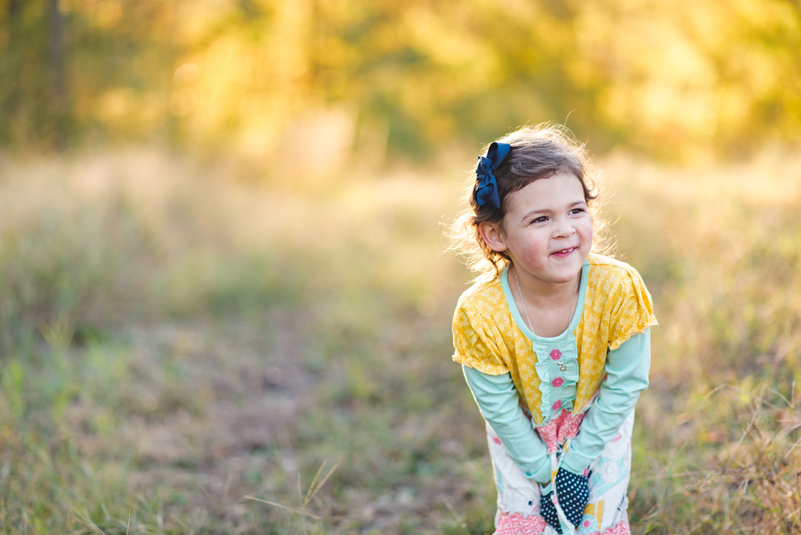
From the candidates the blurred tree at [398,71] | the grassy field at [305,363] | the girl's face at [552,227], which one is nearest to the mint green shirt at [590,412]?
the girl's face at [552,227]

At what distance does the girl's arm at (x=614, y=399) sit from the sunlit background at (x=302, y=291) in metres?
0.49

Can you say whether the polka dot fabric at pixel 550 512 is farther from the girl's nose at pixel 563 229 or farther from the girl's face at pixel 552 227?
the girl's nose at pixel 563 229

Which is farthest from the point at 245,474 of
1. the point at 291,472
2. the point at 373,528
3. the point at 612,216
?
the point at 612,216

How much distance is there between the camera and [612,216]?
470 centimetres

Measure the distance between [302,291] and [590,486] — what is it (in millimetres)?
4447

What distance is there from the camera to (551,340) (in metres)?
1.76

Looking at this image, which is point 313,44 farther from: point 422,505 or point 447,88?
point 422,505

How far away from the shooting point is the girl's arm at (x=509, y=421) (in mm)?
1761

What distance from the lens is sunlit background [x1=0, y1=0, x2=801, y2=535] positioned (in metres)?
2.43

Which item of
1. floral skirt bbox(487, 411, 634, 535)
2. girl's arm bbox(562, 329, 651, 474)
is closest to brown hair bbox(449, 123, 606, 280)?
girl's arm bbox(562, 329, 651, 474)

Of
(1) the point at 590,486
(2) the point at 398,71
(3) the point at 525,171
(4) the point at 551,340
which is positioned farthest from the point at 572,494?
(2) the point at 398,71

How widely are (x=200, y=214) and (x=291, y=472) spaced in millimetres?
4455

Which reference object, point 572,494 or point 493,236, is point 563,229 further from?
point 572,494

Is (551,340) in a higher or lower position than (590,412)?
higher
